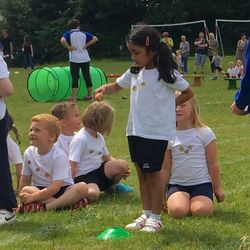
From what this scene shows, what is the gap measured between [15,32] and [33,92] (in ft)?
115

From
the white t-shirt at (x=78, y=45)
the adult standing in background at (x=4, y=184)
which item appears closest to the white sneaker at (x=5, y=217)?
the adult standing in background at (x=4, y=184)

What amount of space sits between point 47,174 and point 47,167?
0.24 ft

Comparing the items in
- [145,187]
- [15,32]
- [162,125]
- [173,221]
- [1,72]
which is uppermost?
[1,72]

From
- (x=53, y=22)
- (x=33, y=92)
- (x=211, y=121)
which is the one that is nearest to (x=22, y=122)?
(x=211, y=121)

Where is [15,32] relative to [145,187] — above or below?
below

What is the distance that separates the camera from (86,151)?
638 cm

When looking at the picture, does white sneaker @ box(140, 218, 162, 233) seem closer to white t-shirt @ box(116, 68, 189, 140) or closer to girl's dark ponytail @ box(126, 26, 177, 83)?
white t-shirt @ box(116, 68, 189, 140)

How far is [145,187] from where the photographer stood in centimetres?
522

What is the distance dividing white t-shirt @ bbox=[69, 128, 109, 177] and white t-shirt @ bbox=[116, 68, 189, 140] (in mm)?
1376

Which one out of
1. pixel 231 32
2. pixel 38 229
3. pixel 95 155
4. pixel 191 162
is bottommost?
pixel 231 32

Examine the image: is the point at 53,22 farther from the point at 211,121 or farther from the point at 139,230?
the point at 139,230

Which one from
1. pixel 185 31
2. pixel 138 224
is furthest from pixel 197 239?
pixel 185 31

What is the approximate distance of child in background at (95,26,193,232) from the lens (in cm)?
492

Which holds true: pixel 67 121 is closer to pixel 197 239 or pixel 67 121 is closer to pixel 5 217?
pixel 5 217
